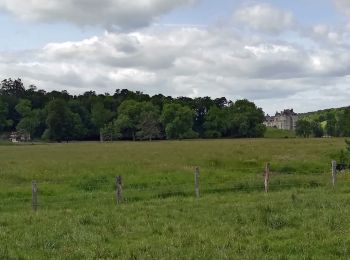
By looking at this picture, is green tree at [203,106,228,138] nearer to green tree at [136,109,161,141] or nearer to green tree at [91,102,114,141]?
green tree at [136,109,161,141]

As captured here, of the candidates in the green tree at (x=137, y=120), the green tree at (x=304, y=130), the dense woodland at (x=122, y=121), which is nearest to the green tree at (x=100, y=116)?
the dense woodland at (x=122, y=121)

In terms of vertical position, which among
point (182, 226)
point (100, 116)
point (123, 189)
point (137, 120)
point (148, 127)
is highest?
point (100, 116)

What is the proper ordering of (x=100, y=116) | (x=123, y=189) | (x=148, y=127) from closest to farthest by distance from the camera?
(x=123, y=189) < (x=148, y=127) < (x=100, y=116)

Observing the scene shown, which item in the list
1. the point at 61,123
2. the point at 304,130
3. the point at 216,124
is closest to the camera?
the point at 61,123

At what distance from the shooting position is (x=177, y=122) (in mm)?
164000

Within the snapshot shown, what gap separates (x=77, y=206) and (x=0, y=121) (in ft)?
526

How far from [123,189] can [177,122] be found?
5439 inches

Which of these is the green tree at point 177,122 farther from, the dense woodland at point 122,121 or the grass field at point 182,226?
the grass field at point 182,226

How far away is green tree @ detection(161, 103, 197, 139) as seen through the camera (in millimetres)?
163875

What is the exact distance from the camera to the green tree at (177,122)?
538 ft

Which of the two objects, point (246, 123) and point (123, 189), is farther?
point (246, 123)

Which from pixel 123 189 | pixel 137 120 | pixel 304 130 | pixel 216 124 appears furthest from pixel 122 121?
pixel 123 189

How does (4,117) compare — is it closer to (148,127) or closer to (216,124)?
(148,127)

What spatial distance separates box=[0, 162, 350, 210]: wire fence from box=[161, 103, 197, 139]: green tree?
13253 centimetres
